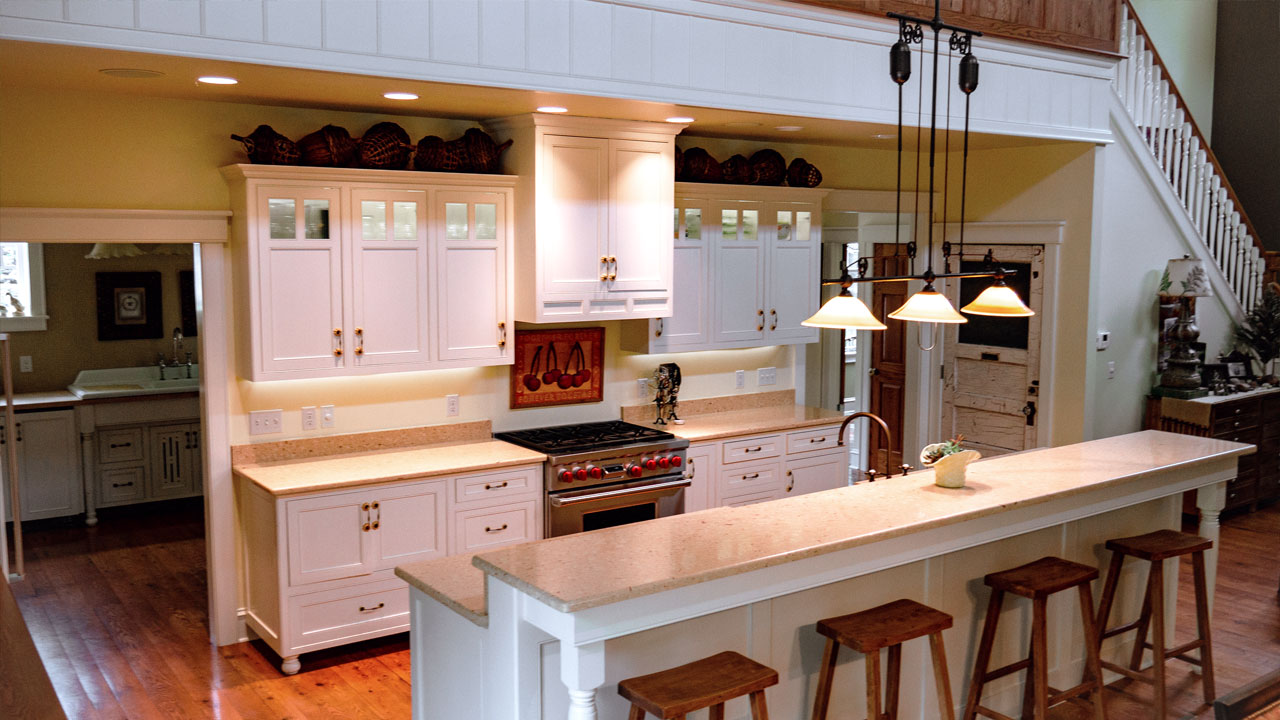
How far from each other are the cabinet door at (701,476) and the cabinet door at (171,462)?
13.3ft

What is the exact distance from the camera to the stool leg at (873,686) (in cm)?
323

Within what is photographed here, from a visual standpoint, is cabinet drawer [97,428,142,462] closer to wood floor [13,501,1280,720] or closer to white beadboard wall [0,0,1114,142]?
wood floor [13,501,1280,720]

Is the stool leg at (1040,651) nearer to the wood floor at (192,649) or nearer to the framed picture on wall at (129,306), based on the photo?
the wood floor at (192,649)

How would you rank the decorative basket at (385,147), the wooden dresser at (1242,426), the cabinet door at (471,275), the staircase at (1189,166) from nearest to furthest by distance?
the decorative basket at (385,147)
the cabinet door at (471,275)
the staircase at (1189,166)
the wooden dresser at (1242,426)

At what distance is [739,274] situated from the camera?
6.28 metres

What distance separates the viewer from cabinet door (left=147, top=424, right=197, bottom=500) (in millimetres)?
7508

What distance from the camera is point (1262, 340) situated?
7.77 m

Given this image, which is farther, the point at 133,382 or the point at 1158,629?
the point at 133,382

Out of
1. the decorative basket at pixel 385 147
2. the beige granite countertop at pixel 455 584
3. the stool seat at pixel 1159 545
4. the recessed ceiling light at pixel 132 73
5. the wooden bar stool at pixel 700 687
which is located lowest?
the wooden bar stool at pixel 700 687

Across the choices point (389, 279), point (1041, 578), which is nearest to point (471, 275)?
point (389, 279)

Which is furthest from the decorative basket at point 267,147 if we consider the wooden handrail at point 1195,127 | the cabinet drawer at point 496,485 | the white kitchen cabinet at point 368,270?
the wooden handrail at point 1195,127

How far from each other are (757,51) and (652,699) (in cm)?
314

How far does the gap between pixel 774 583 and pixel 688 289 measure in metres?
3.19

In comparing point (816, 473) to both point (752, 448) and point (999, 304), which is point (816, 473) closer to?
point (752, 448)
